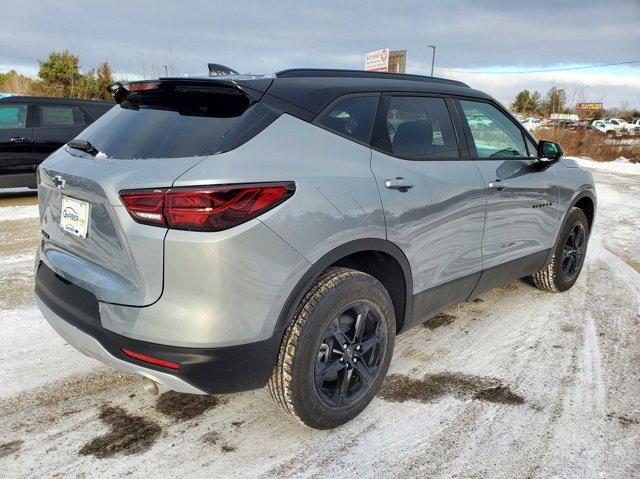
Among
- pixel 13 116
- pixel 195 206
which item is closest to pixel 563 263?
pixel 195 206

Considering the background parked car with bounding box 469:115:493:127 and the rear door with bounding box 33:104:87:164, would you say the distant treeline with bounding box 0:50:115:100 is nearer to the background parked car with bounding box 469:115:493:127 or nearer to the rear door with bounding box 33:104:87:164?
the rear door with bounding box 33:104:87:164

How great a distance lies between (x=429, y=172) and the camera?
9.20 feet

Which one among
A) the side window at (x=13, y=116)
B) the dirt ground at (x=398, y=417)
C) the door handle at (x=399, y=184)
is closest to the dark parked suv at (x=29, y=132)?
the side window at (x=13, y=116)

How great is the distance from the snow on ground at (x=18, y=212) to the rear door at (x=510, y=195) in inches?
252

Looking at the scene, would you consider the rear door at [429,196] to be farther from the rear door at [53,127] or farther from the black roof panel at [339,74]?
the rear door at [53,127]

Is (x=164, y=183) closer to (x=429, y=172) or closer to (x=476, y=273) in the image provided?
(x=429, y=172)

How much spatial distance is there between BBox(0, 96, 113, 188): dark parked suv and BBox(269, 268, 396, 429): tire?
25.2 feet

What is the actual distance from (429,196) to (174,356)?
156 centimetres

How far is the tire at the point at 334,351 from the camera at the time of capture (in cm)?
223

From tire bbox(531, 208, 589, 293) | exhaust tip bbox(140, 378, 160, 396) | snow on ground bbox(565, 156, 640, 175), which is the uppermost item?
snow on ground bbox(565, 156, 640, 175)

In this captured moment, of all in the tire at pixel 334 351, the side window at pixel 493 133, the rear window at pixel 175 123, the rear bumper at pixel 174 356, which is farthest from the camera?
the side window at pixel 493 133

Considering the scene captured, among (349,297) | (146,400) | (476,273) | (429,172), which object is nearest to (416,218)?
(429,172)

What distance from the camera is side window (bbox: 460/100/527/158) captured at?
11.0 ft

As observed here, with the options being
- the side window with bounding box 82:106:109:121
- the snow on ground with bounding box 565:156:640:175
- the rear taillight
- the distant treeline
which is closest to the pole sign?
the snow on ground with bounding box 565:156:640:175
